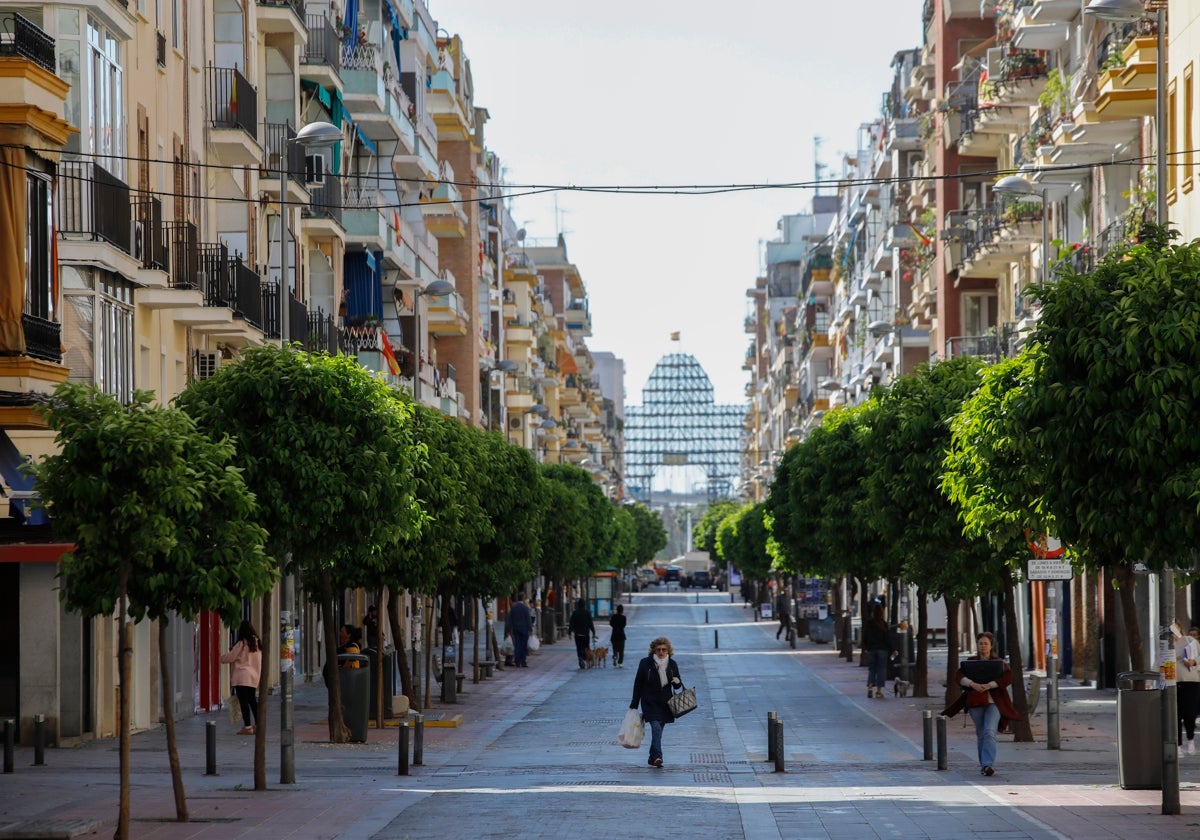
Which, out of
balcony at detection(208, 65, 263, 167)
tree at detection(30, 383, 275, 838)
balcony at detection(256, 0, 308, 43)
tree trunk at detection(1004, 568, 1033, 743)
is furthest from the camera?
balcony at detection(256, 0, 308, 43)

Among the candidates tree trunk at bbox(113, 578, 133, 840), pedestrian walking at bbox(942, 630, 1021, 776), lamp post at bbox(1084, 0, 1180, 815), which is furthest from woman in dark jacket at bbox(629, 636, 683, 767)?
tree trunk at bbox(113, 578, 133, 840)

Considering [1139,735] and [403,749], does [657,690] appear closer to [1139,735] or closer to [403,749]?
[403,749]

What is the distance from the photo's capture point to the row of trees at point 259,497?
1777 centimetres

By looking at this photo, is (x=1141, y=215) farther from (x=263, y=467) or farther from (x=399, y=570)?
(x=263, y=467)

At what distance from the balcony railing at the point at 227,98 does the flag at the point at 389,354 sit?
44.8 feet

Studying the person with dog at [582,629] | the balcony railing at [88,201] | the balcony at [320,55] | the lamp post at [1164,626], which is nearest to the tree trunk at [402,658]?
the balcony railing at [88,201]

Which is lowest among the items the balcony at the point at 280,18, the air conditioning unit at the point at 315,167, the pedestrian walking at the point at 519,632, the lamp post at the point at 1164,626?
the pedestrian walking at the point at 519,632

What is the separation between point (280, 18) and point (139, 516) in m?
28.5

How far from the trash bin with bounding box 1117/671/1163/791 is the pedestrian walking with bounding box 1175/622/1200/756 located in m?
4.43

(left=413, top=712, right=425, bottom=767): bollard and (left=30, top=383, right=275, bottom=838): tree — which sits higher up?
(left=30, top=383, right=275, bottom=838): tree

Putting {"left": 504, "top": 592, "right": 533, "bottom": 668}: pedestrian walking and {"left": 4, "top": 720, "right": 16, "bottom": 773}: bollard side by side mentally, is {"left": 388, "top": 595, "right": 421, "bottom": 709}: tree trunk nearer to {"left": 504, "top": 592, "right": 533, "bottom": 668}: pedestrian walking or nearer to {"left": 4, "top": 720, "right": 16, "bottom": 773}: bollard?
{"left": 4, "top": 720, "right": 16, "bottom": 773}: bollard

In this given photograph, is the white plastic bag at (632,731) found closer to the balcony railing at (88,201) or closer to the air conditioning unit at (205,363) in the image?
the balcony railing at (88,201)

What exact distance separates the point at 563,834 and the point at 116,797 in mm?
5905

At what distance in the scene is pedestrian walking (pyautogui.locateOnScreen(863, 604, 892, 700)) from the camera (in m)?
40.9
